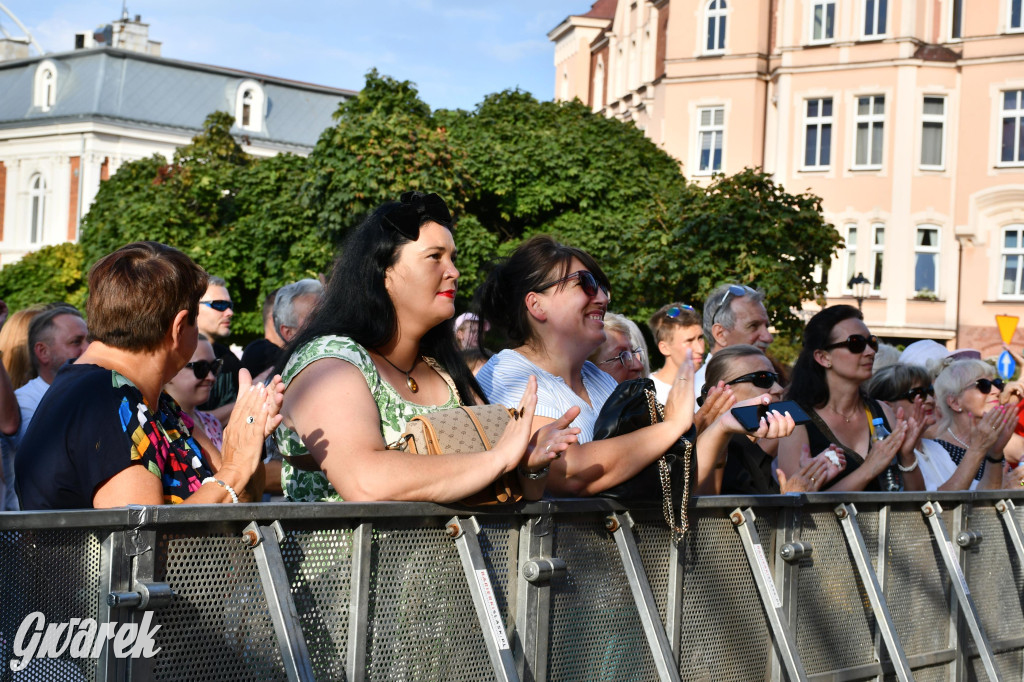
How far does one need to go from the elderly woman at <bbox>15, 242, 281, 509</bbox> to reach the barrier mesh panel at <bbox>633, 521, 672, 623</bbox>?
124 cm

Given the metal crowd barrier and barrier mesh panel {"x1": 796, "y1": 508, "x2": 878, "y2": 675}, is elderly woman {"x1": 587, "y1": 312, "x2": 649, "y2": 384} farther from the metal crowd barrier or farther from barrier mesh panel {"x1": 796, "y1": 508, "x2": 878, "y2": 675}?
barrier mesh panel {"x1": 796, "y1": 508, "x2": 878, "y2": 675}

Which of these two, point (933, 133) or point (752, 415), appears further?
point (933, 133)

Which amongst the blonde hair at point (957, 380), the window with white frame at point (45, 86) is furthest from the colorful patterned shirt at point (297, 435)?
the window with white frame at point (45, 86)

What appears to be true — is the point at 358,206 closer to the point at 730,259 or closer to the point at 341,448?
the point at 730,259

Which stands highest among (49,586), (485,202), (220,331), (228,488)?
(485,202)

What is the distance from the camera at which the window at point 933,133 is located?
37406 mm

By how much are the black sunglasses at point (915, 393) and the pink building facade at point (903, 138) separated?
29661 millimetres

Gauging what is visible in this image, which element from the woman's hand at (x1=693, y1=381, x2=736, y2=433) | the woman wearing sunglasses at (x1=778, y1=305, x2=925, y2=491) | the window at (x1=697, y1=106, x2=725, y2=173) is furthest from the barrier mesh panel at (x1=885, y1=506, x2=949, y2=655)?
the window at (x1=697, y1=106, x2=725, y2=173)

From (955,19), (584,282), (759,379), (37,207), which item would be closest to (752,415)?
(584,282)

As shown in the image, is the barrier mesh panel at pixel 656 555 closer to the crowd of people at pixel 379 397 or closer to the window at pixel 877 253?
the crowd of people at pixel 379 397

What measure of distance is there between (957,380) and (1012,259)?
1253 inches

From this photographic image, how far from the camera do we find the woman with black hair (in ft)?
9.96

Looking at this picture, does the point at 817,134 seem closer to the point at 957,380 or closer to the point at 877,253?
the point at 877,253

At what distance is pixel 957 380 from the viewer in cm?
745
